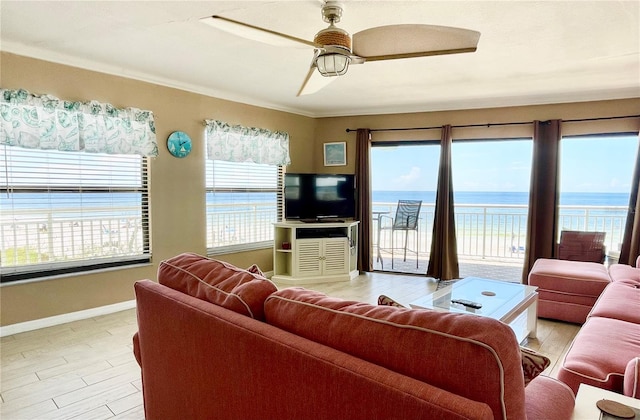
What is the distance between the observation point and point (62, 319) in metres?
3.32

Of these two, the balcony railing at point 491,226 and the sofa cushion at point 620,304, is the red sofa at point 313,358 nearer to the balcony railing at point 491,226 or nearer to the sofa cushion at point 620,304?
the sofa cushion at point 620,304

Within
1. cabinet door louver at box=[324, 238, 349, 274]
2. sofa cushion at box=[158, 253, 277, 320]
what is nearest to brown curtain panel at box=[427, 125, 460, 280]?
cabinet door louver at box=[324, 238, 349, 274]

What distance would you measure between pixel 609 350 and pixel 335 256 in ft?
11.3

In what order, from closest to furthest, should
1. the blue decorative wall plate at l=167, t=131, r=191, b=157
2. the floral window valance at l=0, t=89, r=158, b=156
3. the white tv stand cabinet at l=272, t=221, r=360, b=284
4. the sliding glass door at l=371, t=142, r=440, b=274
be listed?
the floral window valance at l=0, t=89, r=158, b=156 < the blue decorative wall plate at l=167, t=131, r=191, b=157 < the white tv stand cabinet at l=272, t=221, r=360, b=284 < the sliding glass door at l=371, t=142, r=440, b=274

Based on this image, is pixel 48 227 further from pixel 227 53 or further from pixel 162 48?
pixel 227 53

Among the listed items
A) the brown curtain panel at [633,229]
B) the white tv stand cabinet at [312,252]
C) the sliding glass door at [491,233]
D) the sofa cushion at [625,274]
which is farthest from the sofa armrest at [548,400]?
the sliding glass door at [491,233]

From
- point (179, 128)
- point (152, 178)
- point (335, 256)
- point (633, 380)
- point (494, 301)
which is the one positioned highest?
point (179, 128)

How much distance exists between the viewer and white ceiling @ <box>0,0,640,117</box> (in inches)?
86.4

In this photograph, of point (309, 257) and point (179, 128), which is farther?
point (309, 257)

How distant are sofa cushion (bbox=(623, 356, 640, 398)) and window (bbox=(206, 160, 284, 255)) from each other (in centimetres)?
390

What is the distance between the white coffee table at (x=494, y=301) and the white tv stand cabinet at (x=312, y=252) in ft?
6.45

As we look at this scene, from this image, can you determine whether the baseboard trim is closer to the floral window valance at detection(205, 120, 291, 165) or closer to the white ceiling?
the floral window valance at detection(205, 120, 291, 165)

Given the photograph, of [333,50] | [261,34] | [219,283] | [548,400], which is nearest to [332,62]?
[333,50]

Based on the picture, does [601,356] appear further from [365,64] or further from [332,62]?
[365,64]
